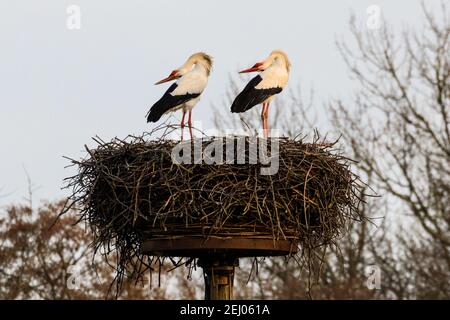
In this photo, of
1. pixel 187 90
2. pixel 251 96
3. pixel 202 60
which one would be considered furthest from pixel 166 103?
pixel 251 96

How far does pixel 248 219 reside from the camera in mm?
7121

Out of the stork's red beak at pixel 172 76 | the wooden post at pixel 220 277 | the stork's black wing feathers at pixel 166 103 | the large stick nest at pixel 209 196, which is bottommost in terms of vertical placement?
the wooden post at pixel 220 277

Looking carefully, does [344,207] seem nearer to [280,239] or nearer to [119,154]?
[280,239]

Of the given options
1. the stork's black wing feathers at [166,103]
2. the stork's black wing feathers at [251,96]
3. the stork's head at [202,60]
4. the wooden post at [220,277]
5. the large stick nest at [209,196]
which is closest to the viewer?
the large stick nest at [209,196]

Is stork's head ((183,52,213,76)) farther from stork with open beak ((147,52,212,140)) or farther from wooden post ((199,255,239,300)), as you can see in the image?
wooden post ((199,255,239,300))

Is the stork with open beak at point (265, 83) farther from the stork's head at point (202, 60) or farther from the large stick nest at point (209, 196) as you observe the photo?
the large stick nest at point (209, 196)

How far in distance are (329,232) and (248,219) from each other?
2.46ft

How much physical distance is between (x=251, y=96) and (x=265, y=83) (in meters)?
0.21

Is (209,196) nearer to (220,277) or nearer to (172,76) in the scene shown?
(220,277)

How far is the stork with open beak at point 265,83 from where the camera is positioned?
28.9 ft

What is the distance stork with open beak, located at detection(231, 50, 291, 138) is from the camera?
881 cm

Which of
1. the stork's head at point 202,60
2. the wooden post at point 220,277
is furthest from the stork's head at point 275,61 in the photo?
the wooden post at point 220,277

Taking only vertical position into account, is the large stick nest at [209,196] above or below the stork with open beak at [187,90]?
below
